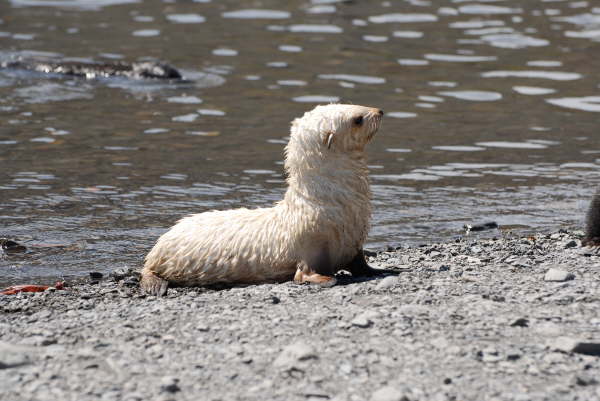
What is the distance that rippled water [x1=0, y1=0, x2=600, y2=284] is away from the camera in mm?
10266

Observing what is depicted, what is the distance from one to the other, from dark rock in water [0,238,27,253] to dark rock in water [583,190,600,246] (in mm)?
4732

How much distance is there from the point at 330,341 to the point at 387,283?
4.32 ft

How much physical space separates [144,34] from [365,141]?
45.3 feet

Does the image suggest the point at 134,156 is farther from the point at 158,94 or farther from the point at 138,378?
the point at 138,378

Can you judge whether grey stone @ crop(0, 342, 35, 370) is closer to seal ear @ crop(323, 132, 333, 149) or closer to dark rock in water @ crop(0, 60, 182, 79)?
seal ear @ crop(323, 132, 333, 149)

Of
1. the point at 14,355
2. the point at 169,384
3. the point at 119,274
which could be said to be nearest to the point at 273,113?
the point at 119,274

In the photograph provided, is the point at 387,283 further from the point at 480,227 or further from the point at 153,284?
the point at 480,227

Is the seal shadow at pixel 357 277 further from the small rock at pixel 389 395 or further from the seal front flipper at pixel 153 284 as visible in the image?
the small rock at pixel 389 395

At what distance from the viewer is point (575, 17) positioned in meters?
20.1

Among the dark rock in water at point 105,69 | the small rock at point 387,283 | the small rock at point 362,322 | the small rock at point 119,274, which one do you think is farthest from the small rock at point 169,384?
the dark rock in water at point 105,69

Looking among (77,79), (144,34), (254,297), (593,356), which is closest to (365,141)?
(254,297)

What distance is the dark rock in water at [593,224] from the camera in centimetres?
783

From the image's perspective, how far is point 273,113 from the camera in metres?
14.4

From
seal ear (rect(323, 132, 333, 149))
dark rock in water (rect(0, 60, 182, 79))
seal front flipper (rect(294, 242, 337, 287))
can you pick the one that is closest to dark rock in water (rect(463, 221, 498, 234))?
seal front flipper (rect(294, 242, 337, 287))
